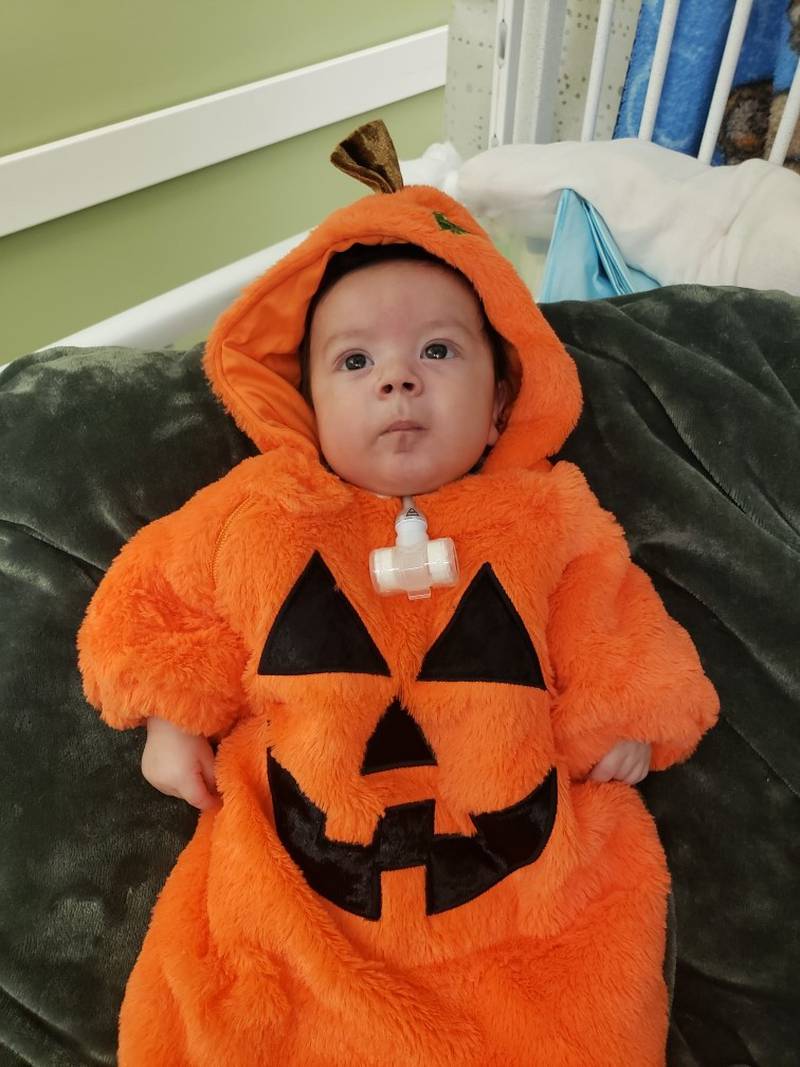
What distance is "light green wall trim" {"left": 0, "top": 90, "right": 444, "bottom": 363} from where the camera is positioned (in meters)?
1.39

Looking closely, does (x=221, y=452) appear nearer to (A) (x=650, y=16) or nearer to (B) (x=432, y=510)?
(B) (x=432, y=510)

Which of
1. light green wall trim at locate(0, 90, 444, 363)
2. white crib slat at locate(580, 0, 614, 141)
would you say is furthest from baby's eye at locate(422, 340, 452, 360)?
light green wall trim at locate(0, 90, 444, 363)

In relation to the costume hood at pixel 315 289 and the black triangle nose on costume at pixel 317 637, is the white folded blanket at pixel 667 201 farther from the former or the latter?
the black triangle nose on costume at pixel 317 637

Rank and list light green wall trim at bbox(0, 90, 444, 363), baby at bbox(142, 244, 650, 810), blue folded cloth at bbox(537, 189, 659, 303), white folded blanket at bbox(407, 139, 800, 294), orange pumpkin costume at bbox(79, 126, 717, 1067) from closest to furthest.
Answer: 1. orange pumpkin costume at bbox(79, 126, 717, 1067)
2. baby at bbox(142, 244, 650, 810)
3. white folded blanket at bbox(407, 139, 800, 294)
4. blue folded cloth at bbox(537, 189, 659, 303)
5. light green wall trim at bbox(0, 90, 444, 363)

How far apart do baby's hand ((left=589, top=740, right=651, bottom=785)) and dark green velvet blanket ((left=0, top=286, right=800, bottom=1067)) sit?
0.09m

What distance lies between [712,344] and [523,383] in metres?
0.26

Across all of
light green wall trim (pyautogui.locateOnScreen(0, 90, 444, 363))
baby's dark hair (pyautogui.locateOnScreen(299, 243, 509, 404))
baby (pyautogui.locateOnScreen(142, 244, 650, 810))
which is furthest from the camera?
light green wall trim (pyautogui.locateOnScreen(0, 90, 444, 363))

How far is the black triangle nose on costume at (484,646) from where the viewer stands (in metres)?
0.73

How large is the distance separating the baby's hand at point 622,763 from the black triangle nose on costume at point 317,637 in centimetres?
23

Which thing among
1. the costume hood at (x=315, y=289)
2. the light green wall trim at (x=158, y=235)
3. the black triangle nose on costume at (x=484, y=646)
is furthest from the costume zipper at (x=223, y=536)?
the light green wall trim at (x=158, y=235)

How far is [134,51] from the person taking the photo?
53.2 inches

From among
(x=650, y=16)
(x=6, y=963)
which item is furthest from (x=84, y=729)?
(x=650, y=16)

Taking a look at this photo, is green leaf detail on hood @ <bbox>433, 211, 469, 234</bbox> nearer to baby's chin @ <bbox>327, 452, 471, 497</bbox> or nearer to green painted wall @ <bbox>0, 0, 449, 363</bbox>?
baby's chin @ <bbox>327, 452, 471, 497</bbox>

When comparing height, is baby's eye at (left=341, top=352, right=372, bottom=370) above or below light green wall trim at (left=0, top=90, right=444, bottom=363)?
above
